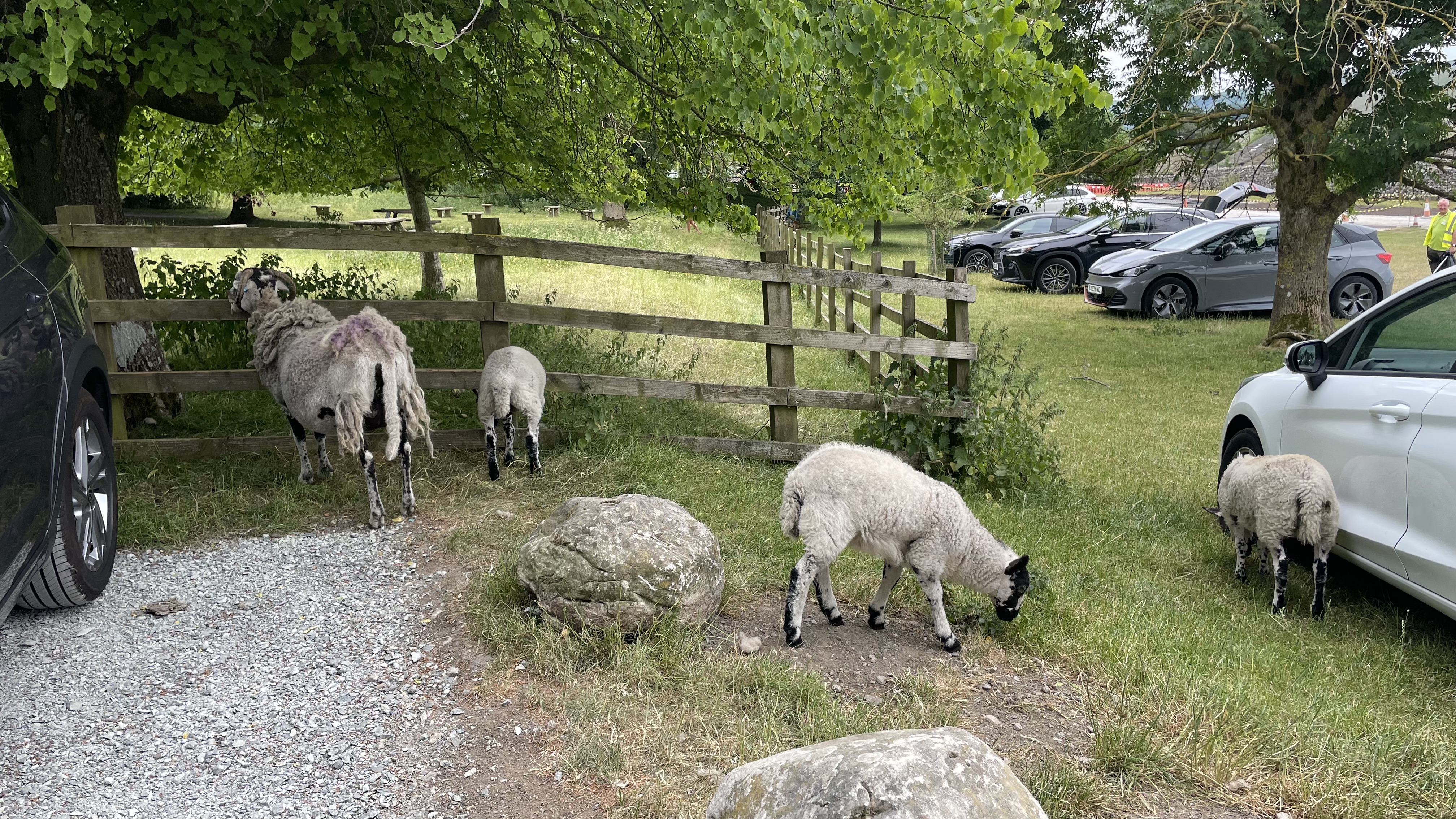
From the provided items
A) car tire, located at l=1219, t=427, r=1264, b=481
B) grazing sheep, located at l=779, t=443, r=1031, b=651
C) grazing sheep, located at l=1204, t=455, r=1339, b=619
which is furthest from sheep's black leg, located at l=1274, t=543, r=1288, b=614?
grazing sheep, located at l=779, t=443, r=1031, b=651

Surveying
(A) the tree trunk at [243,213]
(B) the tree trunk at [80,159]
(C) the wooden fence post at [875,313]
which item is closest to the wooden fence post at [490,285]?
(B) the tree trunk at [80,159]

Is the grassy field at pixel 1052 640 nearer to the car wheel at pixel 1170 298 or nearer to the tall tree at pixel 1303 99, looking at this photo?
the tall tree at pixel 1303 99

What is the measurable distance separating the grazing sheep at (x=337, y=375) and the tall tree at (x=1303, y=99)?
9.25m

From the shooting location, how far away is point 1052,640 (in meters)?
4.55

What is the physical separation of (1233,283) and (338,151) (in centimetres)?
1526

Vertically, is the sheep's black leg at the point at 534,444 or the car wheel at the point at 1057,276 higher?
the car wheel at the point at 1057,276

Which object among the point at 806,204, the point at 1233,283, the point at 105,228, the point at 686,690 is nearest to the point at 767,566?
the point at 686,690

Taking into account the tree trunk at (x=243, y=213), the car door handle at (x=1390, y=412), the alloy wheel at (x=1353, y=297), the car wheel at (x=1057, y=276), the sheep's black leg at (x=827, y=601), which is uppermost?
the tree trunk at (x=243, y=213)

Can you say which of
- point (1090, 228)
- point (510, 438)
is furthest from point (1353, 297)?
point (510, 438)

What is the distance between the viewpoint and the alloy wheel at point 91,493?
173 inches

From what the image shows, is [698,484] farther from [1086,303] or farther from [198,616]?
[1086,303]

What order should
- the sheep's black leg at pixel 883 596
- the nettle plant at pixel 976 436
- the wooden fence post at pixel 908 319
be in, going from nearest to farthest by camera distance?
1. the sheep's black leg at pixel 883 596
2. the nettle plant at pixel 976 436
3. the wooden fence post at pixel 908 319

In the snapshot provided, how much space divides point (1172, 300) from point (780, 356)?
13023 mm

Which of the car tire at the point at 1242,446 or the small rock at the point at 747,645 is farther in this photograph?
the car tire at the point at 1242,446
